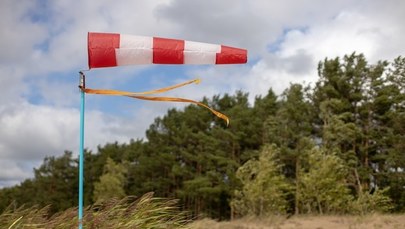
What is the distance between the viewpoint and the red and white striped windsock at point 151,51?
167 inches

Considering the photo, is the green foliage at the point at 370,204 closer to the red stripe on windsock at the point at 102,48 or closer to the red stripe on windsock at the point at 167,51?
the red stripe on windsock at the point at 167,51

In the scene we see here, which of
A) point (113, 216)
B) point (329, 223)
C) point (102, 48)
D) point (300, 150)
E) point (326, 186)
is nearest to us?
point (102, 48)

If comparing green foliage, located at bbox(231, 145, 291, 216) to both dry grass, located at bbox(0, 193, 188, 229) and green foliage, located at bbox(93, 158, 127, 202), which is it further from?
dry grass, located at bbox(0, 193, 188, 229)

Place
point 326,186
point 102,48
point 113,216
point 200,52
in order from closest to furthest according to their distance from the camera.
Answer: point 102,48, point 200,52, point 113,216, point 326,186

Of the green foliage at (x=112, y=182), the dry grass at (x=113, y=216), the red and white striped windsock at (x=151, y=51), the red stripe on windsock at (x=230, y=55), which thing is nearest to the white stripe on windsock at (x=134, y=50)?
the red and white striped windsock at (x=151, y=51)

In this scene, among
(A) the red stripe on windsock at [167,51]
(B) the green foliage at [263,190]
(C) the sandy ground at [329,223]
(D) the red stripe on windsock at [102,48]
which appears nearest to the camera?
(D) the red stripe on windsock at [102,48]

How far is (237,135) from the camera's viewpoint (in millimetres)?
43719

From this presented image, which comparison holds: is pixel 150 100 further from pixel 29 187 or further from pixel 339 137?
pixel 29 187

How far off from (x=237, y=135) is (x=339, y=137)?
10146 millimetres

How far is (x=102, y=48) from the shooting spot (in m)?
4.23

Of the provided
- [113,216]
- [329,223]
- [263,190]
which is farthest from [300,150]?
[113,216]

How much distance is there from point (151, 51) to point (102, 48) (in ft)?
1.38

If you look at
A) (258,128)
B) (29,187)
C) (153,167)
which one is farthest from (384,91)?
(29,187)

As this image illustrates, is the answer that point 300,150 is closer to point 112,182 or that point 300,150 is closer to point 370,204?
point 370,204
